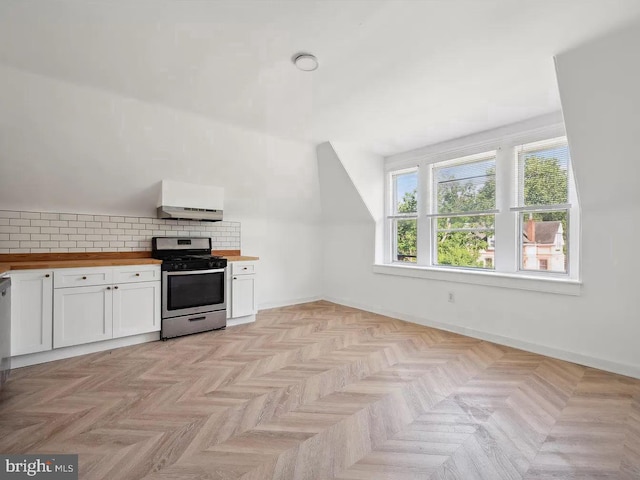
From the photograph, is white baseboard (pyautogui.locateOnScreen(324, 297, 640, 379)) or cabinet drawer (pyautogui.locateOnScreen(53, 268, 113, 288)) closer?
white baseboard (pyautogui.locateOnScreen(324, 297, 640, 379))

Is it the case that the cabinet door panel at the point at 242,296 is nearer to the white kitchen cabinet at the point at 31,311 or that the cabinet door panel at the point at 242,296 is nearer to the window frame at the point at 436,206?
the white kitchen cabinet at the point at 31,311

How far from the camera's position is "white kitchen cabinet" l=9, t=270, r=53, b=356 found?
9.52ft

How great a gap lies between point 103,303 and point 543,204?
15.6 ft

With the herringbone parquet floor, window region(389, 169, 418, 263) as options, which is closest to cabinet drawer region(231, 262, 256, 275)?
the herringbone parquet floor

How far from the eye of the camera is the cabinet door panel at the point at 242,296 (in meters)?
4.36

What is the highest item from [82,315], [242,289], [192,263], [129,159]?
[129,159]

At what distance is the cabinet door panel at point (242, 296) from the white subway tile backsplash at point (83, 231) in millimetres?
830

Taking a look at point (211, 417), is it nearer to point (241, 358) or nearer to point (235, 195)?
point (241, 358)

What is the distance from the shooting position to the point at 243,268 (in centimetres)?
448

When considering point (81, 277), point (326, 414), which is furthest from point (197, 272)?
point (326, 414)

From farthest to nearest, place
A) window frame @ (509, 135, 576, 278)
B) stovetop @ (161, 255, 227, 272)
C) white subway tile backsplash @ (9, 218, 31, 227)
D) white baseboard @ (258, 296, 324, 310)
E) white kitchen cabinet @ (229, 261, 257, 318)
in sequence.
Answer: white baseboard @ (258, 296, 324, 310), white kitchen cabinet @ (229, 261, 257, 318), stovetop @ (161, 255, 227, 272), white subway tile backsplash @ (9, 218, 31, 227), window frame @ (509, 135, 576, 278)

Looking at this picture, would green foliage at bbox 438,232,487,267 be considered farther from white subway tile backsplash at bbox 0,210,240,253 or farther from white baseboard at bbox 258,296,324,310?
white subway tile backsplash at bbox 0,210,240,253

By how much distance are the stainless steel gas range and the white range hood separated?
18.8 inches

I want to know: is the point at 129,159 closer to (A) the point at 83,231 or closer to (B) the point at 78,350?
(A) the point at 83,231
